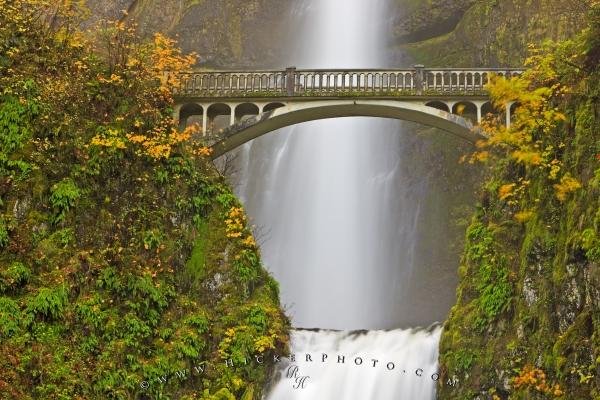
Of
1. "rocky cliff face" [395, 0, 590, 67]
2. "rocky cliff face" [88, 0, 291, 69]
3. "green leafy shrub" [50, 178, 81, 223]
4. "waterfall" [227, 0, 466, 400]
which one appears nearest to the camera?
"green leafy shrub" [50, 178, 81, 223]

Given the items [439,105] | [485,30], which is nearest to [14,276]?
[439,105]

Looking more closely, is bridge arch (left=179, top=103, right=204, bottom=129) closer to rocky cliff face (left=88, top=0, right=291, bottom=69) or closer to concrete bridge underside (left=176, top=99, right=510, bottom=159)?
concrete bridge underside (left=176, top=99, right=510, bottom=159)

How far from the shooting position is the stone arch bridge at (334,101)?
67.0ft

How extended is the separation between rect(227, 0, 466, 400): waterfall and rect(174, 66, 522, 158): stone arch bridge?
879 centimetres

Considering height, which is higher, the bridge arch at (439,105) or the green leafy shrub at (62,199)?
the bridge arch at (439,105)

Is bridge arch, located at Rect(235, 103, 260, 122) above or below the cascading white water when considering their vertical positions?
above

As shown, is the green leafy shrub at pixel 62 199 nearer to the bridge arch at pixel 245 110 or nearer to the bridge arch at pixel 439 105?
the bridge arch at pixel 245 110

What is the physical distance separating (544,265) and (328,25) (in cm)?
2749

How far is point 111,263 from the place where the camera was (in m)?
17.5

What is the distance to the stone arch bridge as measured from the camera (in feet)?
67.0
